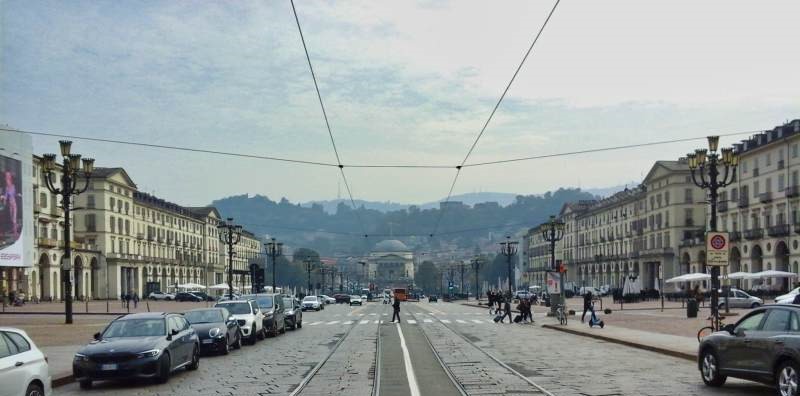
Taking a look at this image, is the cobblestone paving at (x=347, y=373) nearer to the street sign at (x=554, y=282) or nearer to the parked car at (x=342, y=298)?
the street sign at (x=554, y=282)

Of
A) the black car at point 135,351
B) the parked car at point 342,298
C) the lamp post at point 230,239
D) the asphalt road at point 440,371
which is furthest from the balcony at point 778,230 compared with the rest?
the black car at point 135,351

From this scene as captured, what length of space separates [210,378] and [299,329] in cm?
2319

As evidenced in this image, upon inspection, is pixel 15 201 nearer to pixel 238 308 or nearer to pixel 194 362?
pixel 238 308

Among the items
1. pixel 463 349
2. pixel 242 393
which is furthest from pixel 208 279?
pixel 242 393

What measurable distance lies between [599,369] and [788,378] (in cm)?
639

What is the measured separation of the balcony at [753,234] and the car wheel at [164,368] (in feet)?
238

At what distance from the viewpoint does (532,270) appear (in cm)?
16775

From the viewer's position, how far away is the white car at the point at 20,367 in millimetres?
11922

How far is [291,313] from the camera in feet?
131

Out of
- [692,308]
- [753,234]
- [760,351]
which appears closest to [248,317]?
[760,351]

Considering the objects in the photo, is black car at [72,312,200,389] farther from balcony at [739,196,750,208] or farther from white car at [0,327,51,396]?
balcony at [739,196,750,208]

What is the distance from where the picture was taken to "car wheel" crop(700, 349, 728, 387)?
15672mm

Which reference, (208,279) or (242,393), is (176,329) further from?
(208,279)

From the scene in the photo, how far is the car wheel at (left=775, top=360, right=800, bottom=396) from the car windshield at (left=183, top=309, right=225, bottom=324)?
54.5 ft
